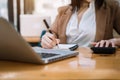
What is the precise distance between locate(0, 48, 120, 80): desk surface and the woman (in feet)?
2.93

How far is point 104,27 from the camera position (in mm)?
1859

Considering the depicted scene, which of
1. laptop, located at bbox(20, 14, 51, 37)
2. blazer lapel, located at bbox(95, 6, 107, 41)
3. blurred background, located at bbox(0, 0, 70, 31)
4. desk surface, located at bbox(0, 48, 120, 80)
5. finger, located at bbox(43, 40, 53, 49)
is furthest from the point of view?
blurred background, located at bbox(0, 0, 70, 31)

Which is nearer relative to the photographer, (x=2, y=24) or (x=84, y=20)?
(x=2, y=24)

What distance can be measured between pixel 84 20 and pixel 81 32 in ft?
0.29

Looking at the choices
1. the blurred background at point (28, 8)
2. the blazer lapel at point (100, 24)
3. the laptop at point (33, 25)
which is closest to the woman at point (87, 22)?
the blazer lapel at point (100, 24)

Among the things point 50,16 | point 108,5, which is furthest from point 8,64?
point 50,16

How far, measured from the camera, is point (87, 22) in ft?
6.08

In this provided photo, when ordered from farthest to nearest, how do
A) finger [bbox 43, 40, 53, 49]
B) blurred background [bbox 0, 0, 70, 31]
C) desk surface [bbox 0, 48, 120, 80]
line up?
blurred background [bbox 0, 0, 70, 31]
finger [bbox 43, 40, 53, 49]
desk surface [bbox 0, 48, 120, 80]

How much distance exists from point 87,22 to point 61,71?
1090 mm

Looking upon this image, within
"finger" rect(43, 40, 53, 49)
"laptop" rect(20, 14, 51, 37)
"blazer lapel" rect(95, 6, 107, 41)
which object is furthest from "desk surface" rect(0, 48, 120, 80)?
"laptop" rect(20, 14, 51, 37)

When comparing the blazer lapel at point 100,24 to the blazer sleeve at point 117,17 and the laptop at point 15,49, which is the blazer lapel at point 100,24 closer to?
the blazer sleeve at point 117,17

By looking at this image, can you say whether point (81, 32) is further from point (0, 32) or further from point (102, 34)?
point (0, 32)

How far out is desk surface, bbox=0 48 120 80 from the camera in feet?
2.46

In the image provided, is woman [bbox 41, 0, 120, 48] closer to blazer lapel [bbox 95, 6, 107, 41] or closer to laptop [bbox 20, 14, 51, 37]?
blazer lapel [bbox 95, 6, 107, 41]
